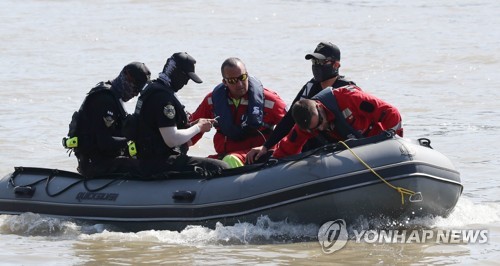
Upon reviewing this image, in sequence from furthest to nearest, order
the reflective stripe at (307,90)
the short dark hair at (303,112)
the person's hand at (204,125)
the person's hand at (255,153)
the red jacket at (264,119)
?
the red jacket at (264,119), the reflective stripe at (307,90), the person's hand at (255,153), the person's hand at (204,125), the short dark hair at (303,112)

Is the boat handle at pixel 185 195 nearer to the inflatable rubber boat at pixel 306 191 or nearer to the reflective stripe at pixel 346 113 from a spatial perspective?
the inflatable rubber boat at pixel 306 191

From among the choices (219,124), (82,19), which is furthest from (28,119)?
(82,19)

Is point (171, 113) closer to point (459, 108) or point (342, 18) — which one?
point (459, 108)

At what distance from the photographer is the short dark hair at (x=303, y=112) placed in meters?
7.39

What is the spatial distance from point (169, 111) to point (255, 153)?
769mm

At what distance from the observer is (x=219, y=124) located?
28.5 feet

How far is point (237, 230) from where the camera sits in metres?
7.69

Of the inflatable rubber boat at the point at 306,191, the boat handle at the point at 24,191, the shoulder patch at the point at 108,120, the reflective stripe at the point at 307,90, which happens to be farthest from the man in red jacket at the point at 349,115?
the boat handle at the point at 24,191

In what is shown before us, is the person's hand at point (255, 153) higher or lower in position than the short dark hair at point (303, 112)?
lower

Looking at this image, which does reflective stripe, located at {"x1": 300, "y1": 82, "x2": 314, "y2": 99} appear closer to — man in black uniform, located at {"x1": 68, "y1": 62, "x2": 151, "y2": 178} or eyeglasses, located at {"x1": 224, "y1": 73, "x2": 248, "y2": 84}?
eyeglasses, located at {"x1": 224, "y1": 73, "x2": 248, "y2": 84}

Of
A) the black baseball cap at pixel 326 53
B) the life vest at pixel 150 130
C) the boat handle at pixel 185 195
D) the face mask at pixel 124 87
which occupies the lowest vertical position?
the boat handle at pixel 185 195

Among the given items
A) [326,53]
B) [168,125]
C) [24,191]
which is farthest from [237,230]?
[24,191]

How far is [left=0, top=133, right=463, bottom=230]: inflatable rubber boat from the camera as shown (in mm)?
7410

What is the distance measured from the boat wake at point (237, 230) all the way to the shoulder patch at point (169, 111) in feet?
2.56
